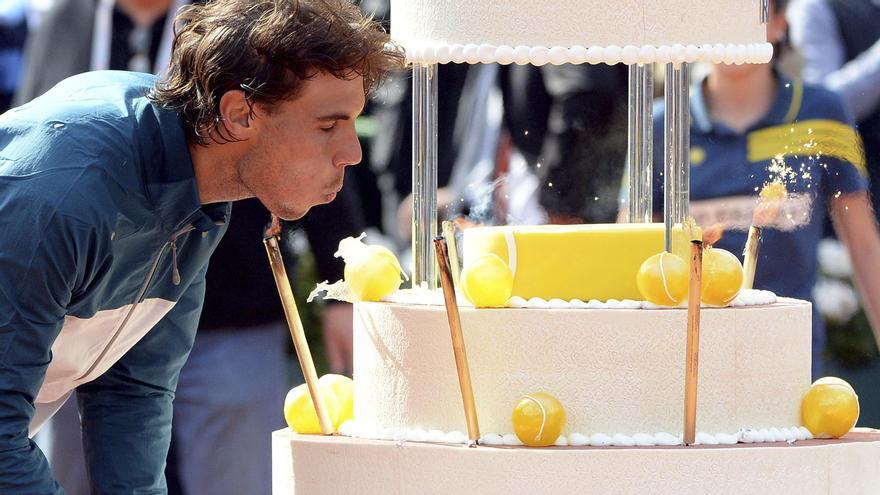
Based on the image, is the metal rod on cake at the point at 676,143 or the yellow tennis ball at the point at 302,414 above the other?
the metal rod on cake at the point at 676,143

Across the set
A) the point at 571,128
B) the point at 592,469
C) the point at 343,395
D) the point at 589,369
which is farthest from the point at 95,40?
the point at 592,469

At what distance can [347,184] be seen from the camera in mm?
4477

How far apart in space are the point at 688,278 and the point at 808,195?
5.53 ft

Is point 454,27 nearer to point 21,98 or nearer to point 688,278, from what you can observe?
point 688,278

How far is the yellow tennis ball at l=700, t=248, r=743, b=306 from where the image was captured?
271cm

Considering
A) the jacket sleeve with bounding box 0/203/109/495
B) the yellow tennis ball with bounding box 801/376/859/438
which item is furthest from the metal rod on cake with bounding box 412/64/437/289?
the jacket sleeve with bounding box 0/203/109/495

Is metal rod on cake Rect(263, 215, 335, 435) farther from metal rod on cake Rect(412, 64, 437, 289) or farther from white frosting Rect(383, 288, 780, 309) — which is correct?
metal rod on cake Rect(412, 64, 437, 289)

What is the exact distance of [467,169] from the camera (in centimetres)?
376

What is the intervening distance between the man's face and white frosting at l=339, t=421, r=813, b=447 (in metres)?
0.47

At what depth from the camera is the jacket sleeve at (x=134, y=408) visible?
9.59 feet

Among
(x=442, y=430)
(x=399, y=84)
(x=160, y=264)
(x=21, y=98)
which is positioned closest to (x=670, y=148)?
(x=442, y=430)

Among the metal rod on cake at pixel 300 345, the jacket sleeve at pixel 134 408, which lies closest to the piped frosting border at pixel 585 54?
the metal rod on cake at pixel 300 345

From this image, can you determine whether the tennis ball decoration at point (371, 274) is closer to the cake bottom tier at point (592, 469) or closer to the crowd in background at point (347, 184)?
the cake bottom tier at point (592, 469)

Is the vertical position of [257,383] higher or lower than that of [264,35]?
lower
